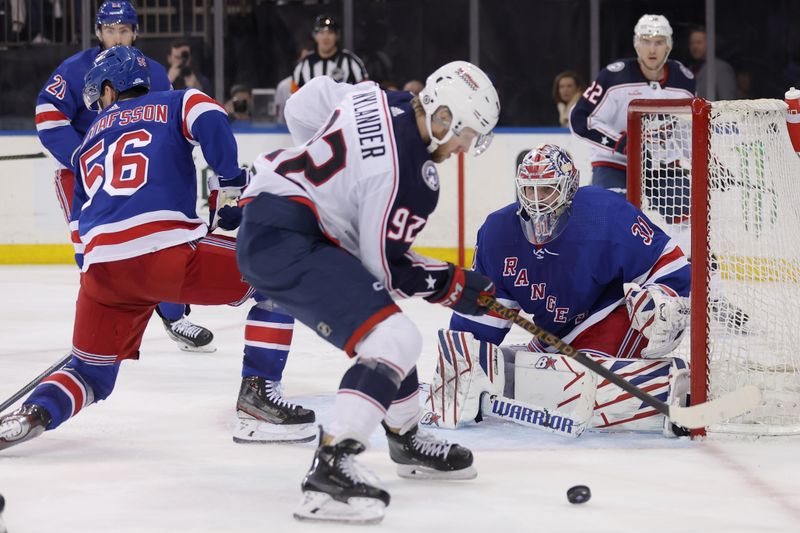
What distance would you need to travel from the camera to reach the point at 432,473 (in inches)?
112

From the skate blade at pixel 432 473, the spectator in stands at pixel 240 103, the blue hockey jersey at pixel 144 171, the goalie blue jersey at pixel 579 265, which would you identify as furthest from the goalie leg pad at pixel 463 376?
the spectator in stands at pixel 240 103

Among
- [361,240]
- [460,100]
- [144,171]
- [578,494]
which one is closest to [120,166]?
[144,171]

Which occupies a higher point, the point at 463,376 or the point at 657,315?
the point at 657,315

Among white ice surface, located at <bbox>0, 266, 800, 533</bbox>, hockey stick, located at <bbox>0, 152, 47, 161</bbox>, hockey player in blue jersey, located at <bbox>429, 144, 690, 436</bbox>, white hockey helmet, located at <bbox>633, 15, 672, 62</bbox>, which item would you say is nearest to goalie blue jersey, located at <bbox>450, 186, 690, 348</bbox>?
hockey player in blue jersey, located at <bbox>429, 144, 690, 436</bbox>

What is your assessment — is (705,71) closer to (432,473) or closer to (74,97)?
(74,97)

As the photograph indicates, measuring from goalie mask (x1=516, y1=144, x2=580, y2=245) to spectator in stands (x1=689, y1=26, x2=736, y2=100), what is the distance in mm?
3926

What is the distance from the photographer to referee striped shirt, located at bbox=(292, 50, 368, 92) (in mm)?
6887

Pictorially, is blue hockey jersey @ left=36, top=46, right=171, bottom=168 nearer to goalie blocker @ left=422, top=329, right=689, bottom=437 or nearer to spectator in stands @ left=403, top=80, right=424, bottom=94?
goalie blocker @ left=422, top=329, right=689, bottom=437

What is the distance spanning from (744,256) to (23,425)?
1873mm

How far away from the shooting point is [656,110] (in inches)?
147

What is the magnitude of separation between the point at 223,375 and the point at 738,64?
4.00m

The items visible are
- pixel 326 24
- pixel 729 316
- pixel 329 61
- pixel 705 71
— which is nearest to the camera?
pixel 729 316

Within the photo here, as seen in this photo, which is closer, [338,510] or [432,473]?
[338,510]

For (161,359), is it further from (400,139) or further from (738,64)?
(738,64)
